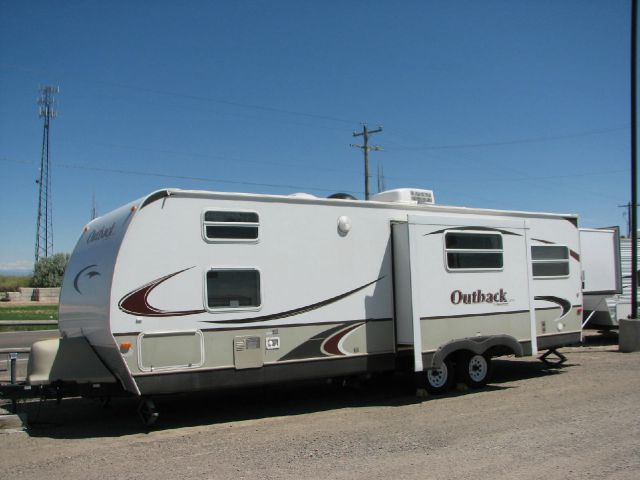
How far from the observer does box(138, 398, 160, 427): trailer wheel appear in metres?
7.53

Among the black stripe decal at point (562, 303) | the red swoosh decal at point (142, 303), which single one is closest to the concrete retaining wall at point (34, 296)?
the red swoosh decal at point (142, 303)

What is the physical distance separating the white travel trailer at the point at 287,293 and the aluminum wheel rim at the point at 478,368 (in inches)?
0.9

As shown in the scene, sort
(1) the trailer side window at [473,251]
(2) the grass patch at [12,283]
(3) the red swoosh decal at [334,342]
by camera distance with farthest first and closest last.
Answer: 1. (2) the grass patch at [12,283]
2. (1) the trailer side window at [473,251]
3. (3) the red swoosh decal at [334,342]

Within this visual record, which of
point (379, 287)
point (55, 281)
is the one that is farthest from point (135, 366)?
point (55, 281)

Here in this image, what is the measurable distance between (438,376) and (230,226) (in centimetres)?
416

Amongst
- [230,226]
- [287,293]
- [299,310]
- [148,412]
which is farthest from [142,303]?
[299,310]

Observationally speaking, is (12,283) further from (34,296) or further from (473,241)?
(473,241)

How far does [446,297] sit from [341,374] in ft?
6.80

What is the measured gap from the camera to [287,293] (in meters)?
8.38

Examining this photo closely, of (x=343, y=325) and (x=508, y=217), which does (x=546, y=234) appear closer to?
(x=508, y=217)

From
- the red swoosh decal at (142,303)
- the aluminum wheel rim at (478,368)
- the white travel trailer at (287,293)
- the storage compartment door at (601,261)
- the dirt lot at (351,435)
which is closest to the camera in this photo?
the dirt lot at (351,435)

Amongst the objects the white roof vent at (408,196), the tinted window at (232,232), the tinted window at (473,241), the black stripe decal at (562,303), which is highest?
the white roof vent at (408,196)

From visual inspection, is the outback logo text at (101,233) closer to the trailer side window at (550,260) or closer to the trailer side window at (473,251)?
the trailer side window at (473,251)

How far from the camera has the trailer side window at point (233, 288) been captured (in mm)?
7852
